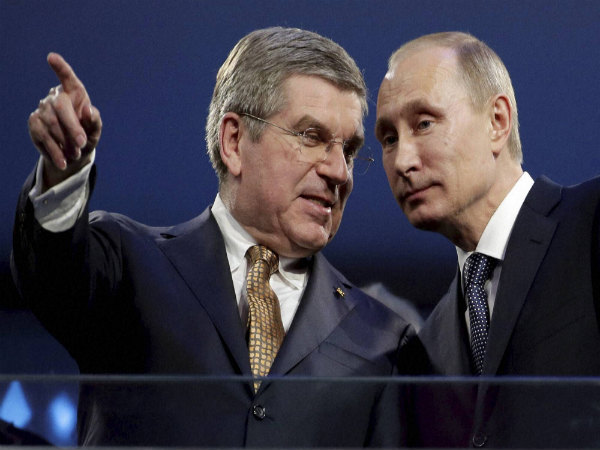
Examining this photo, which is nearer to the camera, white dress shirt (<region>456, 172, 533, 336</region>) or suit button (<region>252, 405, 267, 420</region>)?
suit button (<region>252, 405, 267, 420</region>)

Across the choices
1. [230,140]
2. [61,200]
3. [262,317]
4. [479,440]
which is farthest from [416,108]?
[479,440]

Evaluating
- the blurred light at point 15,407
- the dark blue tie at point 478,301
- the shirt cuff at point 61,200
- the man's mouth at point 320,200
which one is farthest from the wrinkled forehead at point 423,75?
the blurred light at point 15,407

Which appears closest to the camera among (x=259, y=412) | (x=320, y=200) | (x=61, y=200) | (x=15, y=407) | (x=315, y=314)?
(x=15, y=407)

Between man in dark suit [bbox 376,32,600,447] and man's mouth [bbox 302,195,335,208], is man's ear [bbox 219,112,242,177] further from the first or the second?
man in dark suit [bbox 376,32,600,447]

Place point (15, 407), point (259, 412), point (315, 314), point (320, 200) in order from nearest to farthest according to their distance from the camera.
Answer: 1. point (15, 407)
2. point (259, 412)
3. point (315, 314)
4. point (320, 200)

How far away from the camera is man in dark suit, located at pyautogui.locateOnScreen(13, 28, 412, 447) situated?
1031 mm

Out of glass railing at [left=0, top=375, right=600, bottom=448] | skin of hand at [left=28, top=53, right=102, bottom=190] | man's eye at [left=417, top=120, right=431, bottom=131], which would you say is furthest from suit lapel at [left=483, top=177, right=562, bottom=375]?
skin of hand at [left=28, top=53, right=102, bottom=190]

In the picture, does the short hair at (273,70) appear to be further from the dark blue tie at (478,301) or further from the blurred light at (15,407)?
the blurred light at (15,407)

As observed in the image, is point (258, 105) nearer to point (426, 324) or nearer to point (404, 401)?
point (426, 324)

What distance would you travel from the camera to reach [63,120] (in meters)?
0.94

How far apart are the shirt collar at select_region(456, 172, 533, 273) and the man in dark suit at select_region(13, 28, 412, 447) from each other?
23cm

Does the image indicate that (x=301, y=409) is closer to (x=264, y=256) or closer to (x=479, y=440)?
(x=479, y=440)

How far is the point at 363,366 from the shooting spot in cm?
138

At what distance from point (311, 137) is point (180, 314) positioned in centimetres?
43
